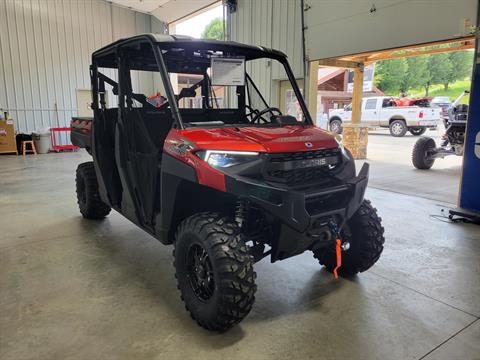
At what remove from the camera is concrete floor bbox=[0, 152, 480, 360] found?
6.96ft

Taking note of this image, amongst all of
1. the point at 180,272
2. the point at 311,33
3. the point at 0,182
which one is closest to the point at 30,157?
the point at 0,182

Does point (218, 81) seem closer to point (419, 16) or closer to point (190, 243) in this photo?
point (190, 243)

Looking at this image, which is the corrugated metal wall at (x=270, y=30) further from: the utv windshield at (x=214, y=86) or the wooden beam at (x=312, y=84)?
the utv windshield at (x=214, y=86)

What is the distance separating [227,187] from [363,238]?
1.34 meters

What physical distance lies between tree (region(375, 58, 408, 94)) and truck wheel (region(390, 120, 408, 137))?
1797 centimetres

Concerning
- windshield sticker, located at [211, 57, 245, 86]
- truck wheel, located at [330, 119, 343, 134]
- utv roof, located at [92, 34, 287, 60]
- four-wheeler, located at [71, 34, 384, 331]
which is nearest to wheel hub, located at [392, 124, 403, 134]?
truck wheel, located at [330, 119, 343, 134]

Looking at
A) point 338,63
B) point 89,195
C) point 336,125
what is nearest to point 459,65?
point 336,125

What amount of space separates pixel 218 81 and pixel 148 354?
2.00 metres

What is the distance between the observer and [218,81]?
9.48 ft

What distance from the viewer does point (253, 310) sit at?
253cm

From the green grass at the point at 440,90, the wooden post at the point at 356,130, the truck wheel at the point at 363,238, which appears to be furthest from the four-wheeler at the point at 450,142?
the green grass at the point at 440,90

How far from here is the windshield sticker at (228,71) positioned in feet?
9.29

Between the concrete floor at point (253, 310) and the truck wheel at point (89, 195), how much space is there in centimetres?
29

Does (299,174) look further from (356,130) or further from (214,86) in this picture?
(356,130)
